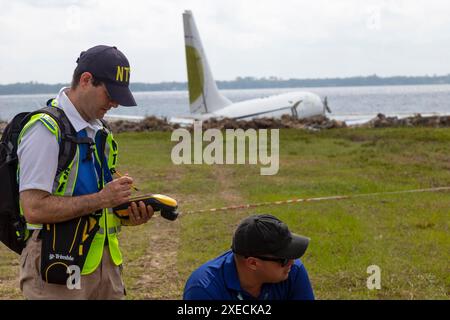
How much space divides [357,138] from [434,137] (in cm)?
252

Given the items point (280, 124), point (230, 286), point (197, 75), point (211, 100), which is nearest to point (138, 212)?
point (230, 286)

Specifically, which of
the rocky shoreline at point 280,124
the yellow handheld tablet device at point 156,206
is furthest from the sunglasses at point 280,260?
the rocky shoreline at point 280,124

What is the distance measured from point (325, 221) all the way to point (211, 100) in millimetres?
26783

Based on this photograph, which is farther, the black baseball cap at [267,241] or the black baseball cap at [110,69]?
the black baseball cap at [267,241]

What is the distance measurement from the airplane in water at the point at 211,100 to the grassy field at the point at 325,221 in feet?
49.4

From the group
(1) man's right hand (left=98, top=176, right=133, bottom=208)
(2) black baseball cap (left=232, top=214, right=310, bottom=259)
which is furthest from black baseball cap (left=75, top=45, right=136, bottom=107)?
(2) black baseball cap (left=232, top=214, right=310, bottom=259)

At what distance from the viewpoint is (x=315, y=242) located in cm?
953

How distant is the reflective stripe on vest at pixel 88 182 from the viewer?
3652mm

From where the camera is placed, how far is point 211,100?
122 ft

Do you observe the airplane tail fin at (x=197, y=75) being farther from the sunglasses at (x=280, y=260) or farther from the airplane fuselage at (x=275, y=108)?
the sunglasses at (x=280, y=260)

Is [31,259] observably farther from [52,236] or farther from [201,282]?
[201,282]

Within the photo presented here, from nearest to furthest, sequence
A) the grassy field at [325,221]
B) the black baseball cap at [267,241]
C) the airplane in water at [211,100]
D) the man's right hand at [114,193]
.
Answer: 1. the man's right hand at [114,193]
2. the black baseball cap at [267,241]
3. the grassy field at [325,221]
4. the airplane in water at [211,100]

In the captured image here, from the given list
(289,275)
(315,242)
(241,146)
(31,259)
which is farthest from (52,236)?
(241,146)

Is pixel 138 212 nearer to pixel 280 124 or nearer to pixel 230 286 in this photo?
pixel 230 286
